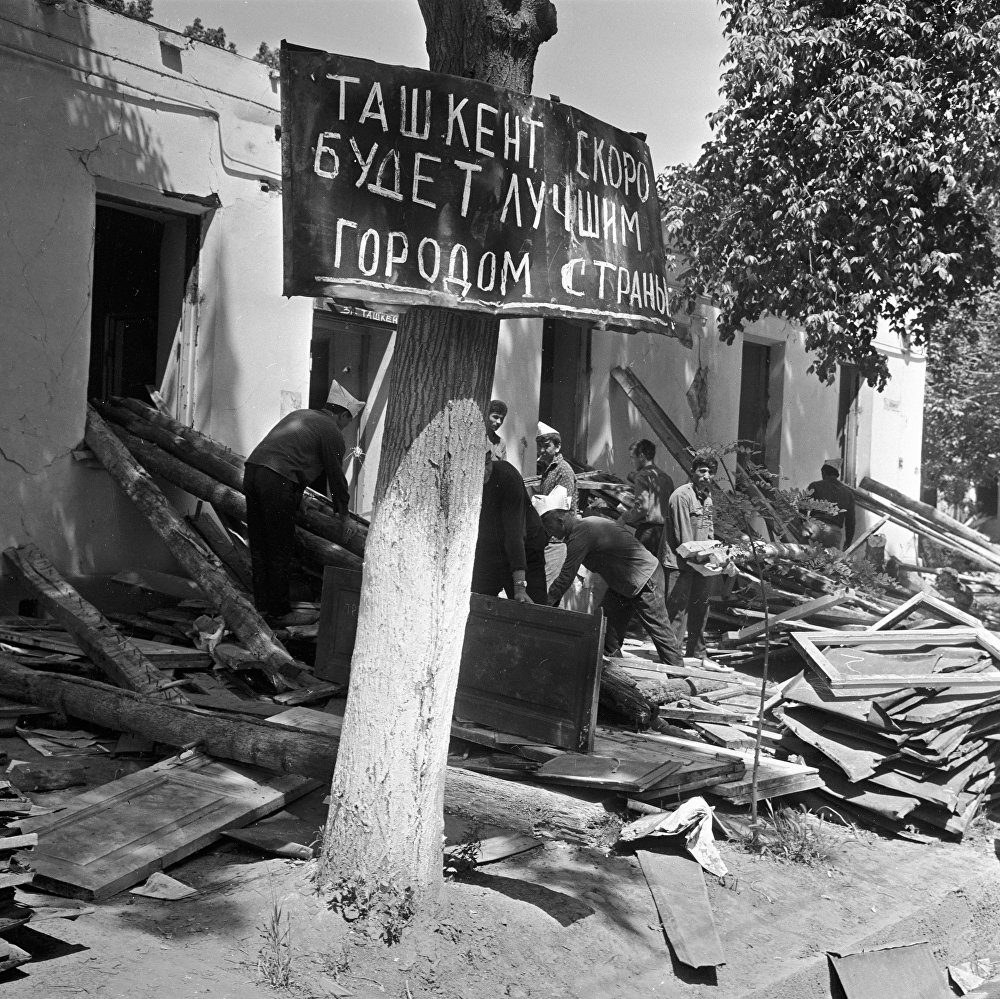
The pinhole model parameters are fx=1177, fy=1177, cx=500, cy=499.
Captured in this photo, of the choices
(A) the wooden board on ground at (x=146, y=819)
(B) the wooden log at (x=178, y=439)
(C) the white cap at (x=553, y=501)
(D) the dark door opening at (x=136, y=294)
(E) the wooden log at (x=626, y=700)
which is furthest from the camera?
(C) the white cap at (x=553, y=501)

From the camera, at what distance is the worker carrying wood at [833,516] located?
14.8 metres

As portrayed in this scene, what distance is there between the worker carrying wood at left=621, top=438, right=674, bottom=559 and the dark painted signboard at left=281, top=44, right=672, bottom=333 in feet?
22.6

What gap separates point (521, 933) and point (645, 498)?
7875 mm

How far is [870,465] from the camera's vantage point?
1859 cm

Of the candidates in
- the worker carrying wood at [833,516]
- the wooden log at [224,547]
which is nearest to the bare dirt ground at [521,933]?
the wooden log at [224,547]

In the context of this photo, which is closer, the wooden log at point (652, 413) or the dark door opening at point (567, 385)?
the dark door opening at point (567, 385)

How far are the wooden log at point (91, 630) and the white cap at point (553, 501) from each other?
404 centimetres

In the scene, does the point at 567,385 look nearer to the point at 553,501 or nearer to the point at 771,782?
the point at 553,501

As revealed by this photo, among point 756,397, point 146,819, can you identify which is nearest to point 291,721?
point 146,819

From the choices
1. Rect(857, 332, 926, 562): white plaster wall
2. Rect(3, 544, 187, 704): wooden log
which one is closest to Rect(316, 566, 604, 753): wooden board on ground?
Rect(3, 544, 187, 704): wooden log

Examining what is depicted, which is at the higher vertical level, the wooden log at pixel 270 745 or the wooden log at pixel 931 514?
the wooden log at pixel 931 514

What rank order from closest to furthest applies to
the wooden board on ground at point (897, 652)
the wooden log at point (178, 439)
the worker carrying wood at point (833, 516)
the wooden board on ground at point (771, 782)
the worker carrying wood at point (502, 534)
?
the wooden board on ground at point (771, 782)
the wooden board on ground at point (897, 652)
the worker carrying wood at point (502, 534)
the wooden log at point (178, 439)
the worker carrying wood at point (833, 516)

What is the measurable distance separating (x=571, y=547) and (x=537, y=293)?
5202 mm

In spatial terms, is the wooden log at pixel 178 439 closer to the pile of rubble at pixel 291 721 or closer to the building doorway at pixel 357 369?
Result: the pile of rubble at pixel 291 721
